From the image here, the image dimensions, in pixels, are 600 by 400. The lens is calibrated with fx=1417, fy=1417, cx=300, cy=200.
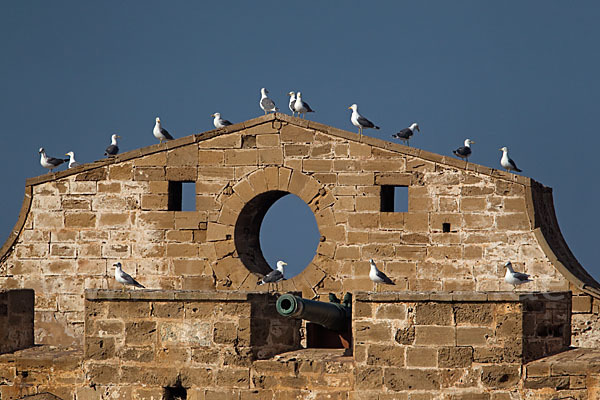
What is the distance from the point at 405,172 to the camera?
19734 millimetres

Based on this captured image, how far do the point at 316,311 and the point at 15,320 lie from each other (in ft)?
11.3

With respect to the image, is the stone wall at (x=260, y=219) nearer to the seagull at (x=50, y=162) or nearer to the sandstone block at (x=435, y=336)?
the seagull at (x=50, y=162)

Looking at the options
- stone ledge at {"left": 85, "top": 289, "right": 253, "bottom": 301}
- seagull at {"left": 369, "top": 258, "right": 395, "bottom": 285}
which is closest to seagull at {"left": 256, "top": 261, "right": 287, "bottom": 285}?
seagull at {"left": 369, "top": 258, "right": 395, "bottom": 285}

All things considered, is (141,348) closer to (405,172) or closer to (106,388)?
(106,388)

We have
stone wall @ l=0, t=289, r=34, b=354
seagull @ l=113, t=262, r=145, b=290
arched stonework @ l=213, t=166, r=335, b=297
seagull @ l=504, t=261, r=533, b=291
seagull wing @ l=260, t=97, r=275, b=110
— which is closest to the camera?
stone wall @ l=0, t=289, r=34, b=354

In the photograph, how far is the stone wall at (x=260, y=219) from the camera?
63.4 ft

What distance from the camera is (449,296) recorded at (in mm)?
12852

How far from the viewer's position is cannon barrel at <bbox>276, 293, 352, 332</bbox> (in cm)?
1337

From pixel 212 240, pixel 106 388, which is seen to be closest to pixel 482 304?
pixel 106 388

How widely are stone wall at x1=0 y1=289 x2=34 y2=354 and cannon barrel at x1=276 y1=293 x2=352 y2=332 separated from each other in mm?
3315

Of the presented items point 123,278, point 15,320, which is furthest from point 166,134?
point 15,320

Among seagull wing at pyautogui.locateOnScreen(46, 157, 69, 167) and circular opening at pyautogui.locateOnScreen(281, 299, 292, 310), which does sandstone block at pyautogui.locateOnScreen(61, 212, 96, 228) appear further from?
circular opening at pyautogui.locateOnScreen(281, 299, 292, 310)

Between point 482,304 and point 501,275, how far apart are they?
6.51 m

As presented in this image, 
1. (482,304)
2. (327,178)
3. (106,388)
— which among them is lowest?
(106,388)
